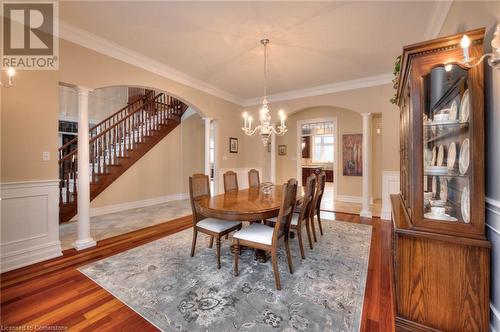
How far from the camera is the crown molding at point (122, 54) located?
8.98 ft

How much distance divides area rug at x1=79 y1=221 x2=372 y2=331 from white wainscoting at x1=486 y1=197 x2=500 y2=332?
2.53ft

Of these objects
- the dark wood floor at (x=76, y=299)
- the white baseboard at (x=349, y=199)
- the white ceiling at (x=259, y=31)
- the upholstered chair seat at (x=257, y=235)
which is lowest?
the dark wood floor at (x=76, y=299)

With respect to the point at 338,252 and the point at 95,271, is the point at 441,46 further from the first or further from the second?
the point at 95,271

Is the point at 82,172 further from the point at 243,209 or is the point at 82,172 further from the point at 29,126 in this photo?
the point at 243,209

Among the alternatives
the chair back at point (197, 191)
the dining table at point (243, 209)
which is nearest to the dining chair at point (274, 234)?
the dining table at point (243, 209)

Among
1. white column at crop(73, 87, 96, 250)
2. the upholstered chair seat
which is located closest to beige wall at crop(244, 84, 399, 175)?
the upholstered chair seat

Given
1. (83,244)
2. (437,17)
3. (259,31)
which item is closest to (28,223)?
(83,244)

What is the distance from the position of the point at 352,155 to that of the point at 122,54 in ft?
19.0

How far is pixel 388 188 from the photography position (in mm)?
4246

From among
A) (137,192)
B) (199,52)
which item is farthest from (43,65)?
(137,192)

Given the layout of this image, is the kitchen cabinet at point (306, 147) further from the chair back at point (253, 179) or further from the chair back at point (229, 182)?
the chair back at point (229, 182)

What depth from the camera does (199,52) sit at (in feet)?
10.9

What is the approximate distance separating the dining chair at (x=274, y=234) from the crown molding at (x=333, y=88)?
347 cm

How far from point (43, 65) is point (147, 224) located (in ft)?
9.10
